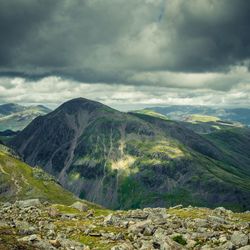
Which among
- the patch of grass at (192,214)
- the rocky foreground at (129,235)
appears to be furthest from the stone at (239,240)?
the patch of grass at (192,214)

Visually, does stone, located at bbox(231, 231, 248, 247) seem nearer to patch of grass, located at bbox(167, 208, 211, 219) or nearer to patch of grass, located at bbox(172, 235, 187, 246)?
patch of grass, located at bbox(172, 235, 187, 246)

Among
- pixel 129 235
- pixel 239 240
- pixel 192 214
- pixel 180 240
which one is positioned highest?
pixel 239 240

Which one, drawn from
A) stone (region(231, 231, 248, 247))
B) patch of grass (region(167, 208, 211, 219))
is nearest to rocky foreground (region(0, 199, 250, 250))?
stone (region(231, 231, 248, 247))

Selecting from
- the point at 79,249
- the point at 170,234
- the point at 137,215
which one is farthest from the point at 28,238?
the point at 137,215

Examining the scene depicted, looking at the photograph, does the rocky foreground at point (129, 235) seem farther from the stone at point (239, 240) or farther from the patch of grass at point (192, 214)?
the patch of grass at point (192, 214)

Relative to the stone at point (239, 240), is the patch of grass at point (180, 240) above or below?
below

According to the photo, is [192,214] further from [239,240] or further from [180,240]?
[239,240]

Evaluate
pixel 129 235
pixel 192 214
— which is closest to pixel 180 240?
pixel 129 235

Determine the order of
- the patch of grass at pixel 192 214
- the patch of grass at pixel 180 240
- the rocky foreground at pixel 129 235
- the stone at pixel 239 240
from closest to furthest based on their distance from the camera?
1. the rocky foreground at pixel 129 235
2. the stone at pixel 239 240
3. the patch of grass at pixel 180 240
4. the patch of grass at pixel 192 214

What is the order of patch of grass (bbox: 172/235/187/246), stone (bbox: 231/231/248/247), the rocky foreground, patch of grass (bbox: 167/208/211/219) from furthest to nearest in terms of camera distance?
patch of grass (bbox: 167/208/211/219), patch of grass (bbox: 172/235/187/246), stone (bbox: 231/231/248/247), the rocky foreground

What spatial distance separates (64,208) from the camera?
512 ft

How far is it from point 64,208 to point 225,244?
9735 cm

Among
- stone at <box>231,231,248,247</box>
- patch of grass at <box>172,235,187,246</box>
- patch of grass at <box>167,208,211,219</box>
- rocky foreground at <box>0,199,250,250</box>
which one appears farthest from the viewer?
patch of grass at <box>167,208,211,219</box>

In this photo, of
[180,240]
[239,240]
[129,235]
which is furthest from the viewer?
[129,235]
